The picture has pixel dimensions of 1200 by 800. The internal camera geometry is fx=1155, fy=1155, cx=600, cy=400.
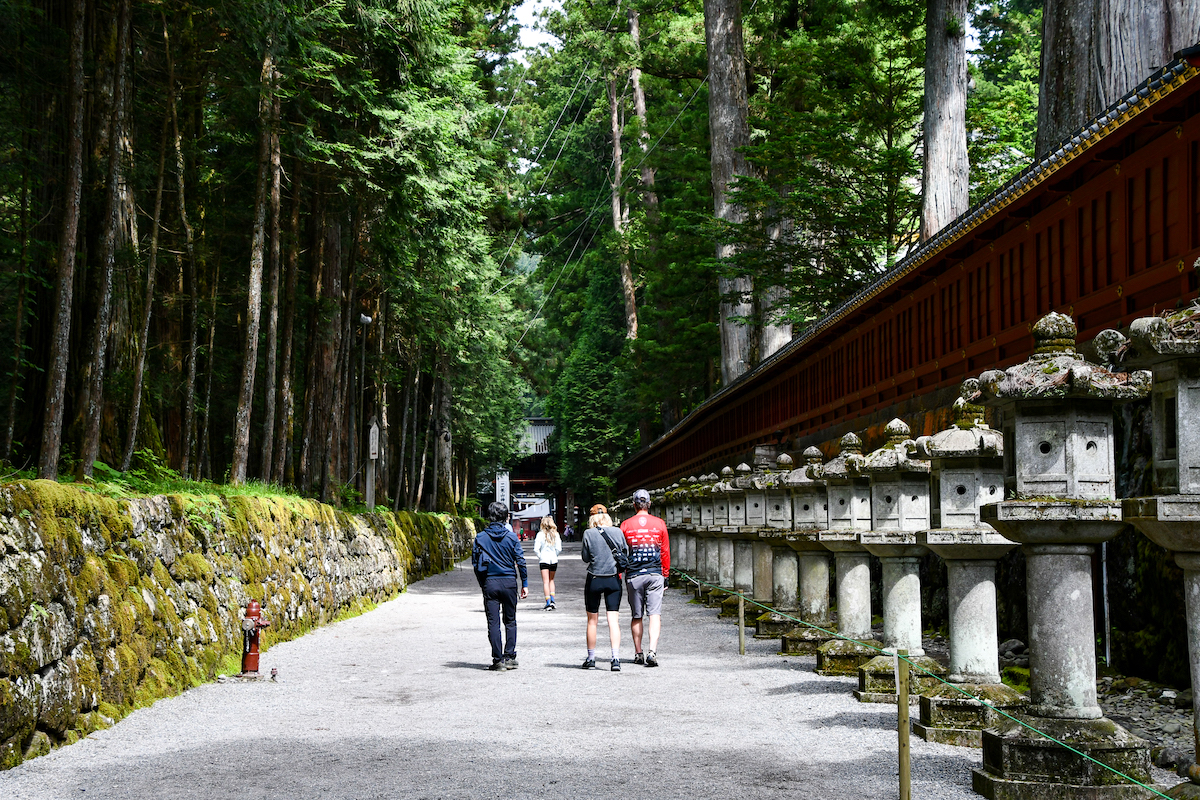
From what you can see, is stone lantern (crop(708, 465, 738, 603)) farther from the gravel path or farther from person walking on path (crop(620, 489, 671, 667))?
person walking on path (crop(620, 489, 671, 667))

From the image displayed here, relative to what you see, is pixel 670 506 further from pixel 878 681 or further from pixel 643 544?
pixel 878 681

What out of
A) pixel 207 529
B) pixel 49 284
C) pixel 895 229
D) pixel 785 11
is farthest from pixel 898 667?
pixel 785 11

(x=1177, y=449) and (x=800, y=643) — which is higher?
(x=1177, y=449)

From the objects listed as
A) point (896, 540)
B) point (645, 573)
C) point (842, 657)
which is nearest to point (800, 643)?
point (842, 657)

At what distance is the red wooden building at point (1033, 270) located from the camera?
356 inches

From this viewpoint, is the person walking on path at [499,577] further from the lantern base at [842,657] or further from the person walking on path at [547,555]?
the person walking on path at [547,555]

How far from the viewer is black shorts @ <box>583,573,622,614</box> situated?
1159 centimetres

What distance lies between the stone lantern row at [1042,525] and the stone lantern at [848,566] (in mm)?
1067

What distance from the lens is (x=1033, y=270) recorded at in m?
11.7

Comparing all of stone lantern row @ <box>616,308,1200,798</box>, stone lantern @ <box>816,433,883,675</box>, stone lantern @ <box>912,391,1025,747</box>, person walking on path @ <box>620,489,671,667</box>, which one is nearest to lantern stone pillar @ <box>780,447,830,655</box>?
stone lantern @ <box>816,433,883,675</box>

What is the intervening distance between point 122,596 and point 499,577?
12.4 feet

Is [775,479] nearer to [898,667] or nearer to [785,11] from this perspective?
[898,667]

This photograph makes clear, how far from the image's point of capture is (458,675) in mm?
11008

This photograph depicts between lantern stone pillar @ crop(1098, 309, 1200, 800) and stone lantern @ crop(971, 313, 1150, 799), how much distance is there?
0.50m
